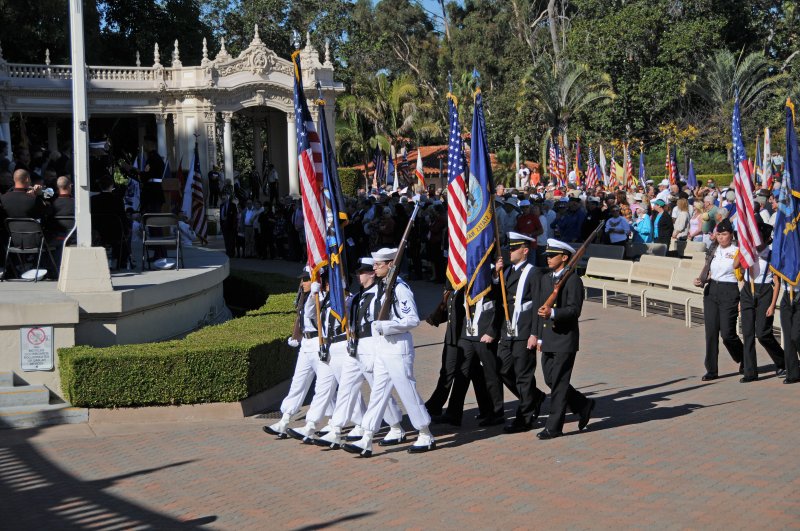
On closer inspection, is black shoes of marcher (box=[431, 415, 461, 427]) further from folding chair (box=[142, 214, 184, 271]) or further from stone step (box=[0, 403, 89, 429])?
folding chair (box=[142, 214, 184, 271])

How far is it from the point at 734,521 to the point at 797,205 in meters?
6.73

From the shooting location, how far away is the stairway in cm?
1121

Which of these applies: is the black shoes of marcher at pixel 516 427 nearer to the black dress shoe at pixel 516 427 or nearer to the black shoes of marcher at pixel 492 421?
the black dress shoe at pixel 516 427

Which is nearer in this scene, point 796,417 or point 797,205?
point 796,417

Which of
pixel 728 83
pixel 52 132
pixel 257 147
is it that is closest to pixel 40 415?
pixel 52 132

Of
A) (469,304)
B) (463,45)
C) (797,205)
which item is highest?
(463,45)

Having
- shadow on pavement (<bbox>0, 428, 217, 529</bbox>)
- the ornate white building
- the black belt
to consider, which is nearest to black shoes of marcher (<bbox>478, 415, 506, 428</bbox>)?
the black belt

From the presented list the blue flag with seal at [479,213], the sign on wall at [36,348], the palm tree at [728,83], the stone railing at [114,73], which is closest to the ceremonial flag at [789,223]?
the blue flag with seal at [479,213]

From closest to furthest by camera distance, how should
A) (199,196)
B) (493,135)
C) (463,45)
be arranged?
(199,196)
(493,135)
(463,45)

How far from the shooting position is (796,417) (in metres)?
11.0

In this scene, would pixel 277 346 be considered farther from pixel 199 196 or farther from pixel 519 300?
pixel 199 196

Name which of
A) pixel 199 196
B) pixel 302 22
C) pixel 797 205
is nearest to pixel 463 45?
pixel 302 22

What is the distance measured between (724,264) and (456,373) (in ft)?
13.4

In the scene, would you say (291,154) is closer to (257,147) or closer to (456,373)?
(257,147)
